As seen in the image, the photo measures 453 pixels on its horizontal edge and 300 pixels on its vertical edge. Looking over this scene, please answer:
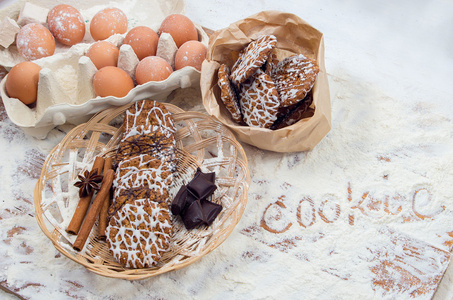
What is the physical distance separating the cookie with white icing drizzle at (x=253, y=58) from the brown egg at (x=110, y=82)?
35cm

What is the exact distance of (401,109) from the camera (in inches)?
53.6

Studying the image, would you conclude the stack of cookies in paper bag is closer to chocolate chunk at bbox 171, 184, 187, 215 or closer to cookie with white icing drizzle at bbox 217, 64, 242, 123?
cookie with white icing drizzle at bbox 217, 64, 242, 123

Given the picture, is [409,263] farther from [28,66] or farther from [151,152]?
[28,66]

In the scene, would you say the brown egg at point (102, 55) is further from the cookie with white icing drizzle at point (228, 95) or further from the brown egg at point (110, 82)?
the cookie with white icing drizzle at point (228, 95)

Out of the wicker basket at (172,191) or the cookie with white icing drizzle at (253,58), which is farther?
the cookie with white icing drizzle at (253,58)

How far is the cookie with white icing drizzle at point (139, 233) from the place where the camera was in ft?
3.17

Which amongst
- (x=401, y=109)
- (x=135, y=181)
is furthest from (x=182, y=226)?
(x=401, y=109)

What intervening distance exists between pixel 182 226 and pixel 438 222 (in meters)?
0.74

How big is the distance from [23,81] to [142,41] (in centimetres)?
40

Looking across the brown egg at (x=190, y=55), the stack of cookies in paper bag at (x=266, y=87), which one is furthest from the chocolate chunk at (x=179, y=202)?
the brown egg at (x=190, y=55)

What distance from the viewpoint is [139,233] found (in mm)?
980

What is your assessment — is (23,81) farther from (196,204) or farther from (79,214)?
(196,204)

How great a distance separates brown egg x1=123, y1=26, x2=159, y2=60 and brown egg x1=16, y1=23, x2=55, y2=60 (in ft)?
0.91

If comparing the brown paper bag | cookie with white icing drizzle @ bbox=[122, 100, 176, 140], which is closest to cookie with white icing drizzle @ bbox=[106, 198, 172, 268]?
cookie with white icing drizzle @ bbox=[122, 100, 176, 140]
